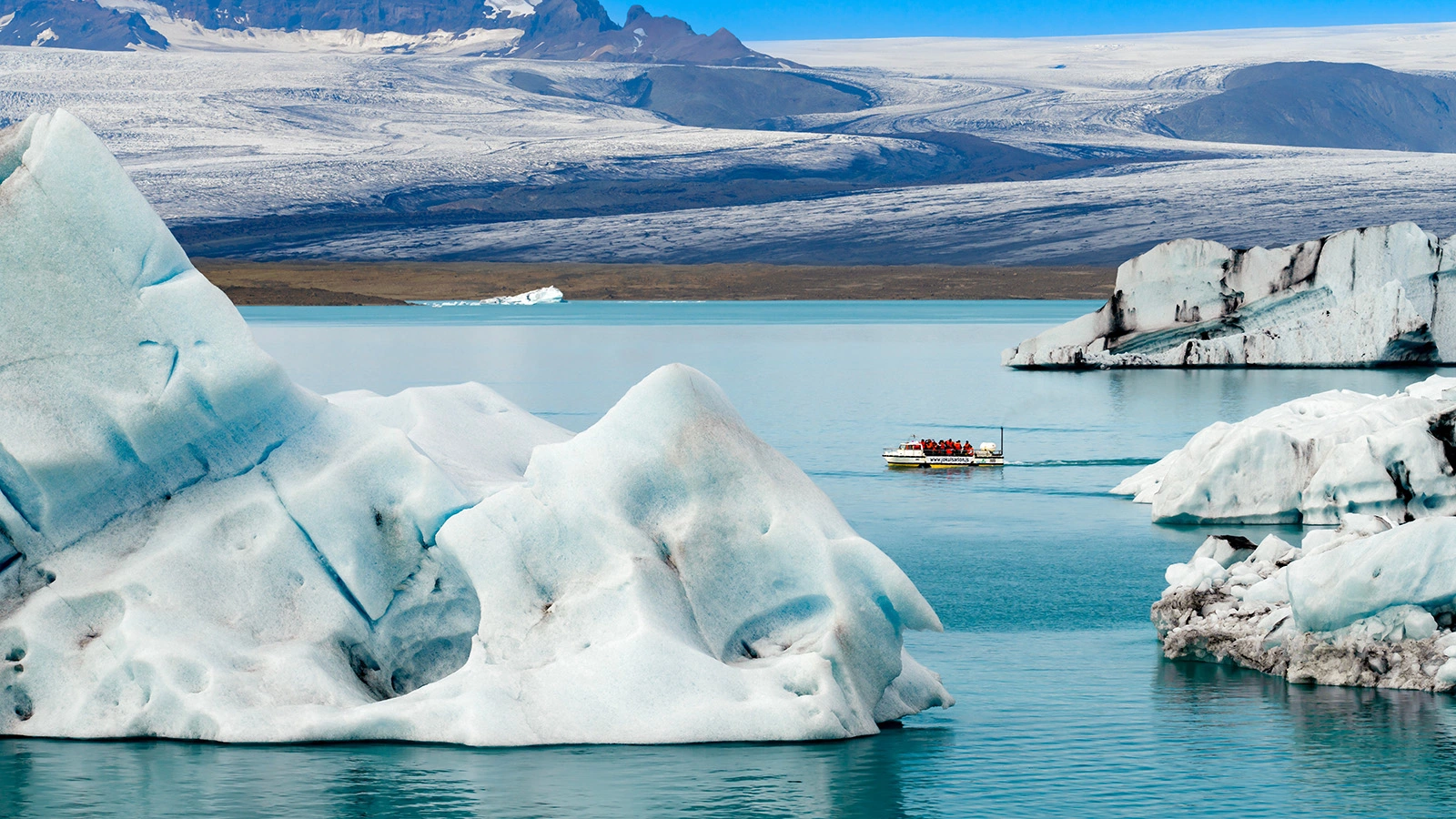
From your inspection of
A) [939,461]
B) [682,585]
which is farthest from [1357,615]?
[939,461]

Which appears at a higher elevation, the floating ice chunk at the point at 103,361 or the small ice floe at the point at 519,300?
the floating ice chunk at the point at 103,361

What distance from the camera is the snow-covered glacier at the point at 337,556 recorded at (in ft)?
41.4

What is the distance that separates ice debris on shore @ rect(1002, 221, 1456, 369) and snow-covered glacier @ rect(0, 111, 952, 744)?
4041cm

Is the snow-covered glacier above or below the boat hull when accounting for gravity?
above

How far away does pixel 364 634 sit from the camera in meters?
13.8

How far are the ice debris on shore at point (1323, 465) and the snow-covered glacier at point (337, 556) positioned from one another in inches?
404

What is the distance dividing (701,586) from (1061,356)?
163 ft

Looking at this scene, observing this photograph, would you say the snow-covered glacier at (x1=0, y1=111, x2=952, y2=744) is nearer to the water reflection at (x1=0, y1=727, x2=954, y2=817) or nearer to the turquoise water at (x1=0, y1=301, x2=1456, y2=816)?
the water reflection at (x1=0, y1=727, x2=954, y2=817)

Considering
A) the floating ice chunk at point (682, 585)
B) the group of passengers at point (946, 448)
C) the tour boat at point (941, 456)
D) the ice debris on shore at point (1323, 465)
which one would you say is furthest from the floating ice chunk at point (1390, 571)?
the group of passengers at point (946, 448)

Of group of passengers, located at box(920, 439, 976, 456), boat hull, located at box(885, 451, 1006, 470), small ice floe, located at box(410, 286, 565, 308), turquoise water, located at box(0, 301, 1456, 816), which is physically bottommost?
small ice floe, located at box(410, 286, 565, 308)

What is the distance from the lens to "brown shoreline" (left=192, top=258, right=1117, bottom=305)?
147 meters

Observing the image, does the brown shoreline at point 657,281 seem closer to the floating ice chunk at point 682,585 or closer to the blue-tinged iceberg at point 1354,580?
the blue-tinged iceberg at point 1354,580

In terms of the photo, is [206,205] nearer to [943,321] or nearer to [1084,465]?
[943,321]

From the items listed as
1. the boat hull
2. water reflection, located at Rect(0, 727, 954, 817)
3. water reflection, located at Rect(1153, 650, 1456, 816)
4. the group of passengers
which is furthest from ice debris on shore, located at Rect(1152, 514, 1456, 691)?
the group of passengers
